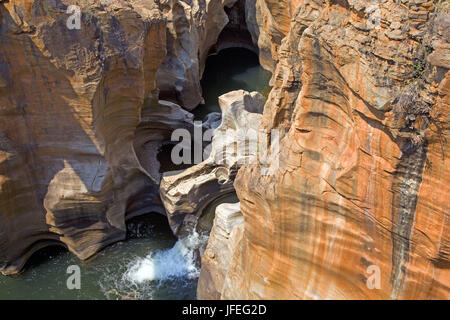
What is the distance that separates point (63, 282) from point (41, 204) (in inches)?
63.8

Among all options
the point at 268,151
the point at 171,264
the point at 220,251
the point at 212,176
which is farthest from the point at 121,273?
the point at 268,151

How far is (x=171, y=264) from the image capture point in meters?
10.0

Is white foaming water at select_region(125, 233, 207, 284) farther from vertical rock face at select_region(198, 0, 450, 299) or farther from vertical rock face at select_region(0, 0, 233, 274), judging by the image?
vertical rock face at select_region(198, 0, 450, 299)

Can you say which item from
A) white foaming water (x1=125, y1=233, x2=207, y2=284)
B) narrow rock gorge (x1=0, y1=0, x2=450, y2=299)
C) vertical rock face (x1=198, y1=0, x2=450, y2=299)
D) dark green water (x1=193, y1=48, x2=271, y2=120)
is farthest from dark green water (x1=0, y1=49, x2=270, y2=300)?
dark green water (x1=193, y1=48, x2=271, y2=120)

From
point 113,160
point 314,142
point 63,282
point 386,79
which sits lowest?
point 63,282

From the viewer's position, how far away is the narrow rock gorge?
197 inches

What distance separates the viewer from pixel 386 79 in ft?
16.4

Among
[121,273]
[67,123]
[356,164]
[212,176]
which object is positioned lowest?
[121,273]

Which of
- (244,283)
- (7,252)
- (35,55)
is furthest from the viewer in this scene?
(7,252)

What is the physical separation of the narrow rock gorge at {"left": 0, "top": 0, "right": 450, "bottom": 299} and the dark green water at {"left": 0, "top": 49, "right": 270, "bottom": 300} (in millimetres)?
261

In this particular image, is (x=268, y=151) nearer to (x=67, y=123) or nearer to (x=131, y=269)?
(x=67, y=123)

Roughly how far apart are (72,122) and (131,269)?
322cm

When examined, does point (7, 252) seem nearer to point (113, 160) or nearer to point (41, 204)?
point (41, 204)

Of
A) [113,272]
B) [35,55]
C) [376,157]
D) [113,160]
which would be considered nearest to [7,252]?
[113,272]
